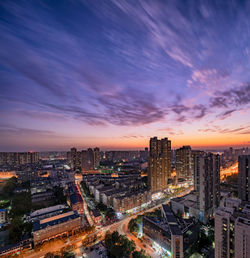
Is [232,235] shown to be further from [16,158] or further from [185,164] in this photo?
[16,158]

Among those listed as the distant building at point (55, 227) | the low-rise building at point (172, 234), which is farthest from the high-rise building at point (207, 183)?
the distant building at point (55, 227)

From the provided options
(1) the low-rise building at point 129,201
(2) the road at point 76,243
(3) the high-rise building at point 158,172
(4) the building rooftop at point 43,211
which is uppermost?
(3) the high-rise building at point 158,172

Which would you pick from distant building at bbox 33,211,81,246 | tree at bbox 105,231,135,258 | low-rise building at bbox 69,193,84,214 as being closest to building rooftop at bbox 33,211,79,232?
distant building at bbox 33,211,81,246

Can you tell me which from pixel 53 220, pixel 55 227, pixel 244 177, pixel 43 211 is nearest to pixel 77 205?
pixel 53 220

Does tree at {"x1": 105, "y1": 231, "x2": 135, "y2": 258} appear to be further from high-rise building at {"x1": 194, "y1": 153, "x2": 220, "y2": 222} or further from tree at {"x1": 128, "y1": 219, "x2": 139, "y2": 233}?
high-rise building at {"x1": 194, "y1": 153, "x2": 220, "y2": 222}

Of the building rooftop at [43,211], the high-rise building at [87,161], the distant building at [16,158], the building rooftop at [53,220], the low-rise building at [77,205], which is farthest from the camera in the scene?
the distant building at [16,158]

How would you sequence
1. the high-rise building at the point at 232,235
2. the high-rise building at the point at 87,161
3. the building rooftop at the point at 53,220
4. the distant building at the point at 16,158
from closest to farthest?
the high-rise building at the point at 232,235 → the building rooftop at the point at 53,220 → the high-rise building at the point at 87,161 → the distant building at the point at 16,158

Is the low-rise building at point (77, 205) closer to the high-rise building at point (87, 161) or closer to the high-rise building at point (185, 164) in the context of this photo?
the high-rise building at point (87, 161)
